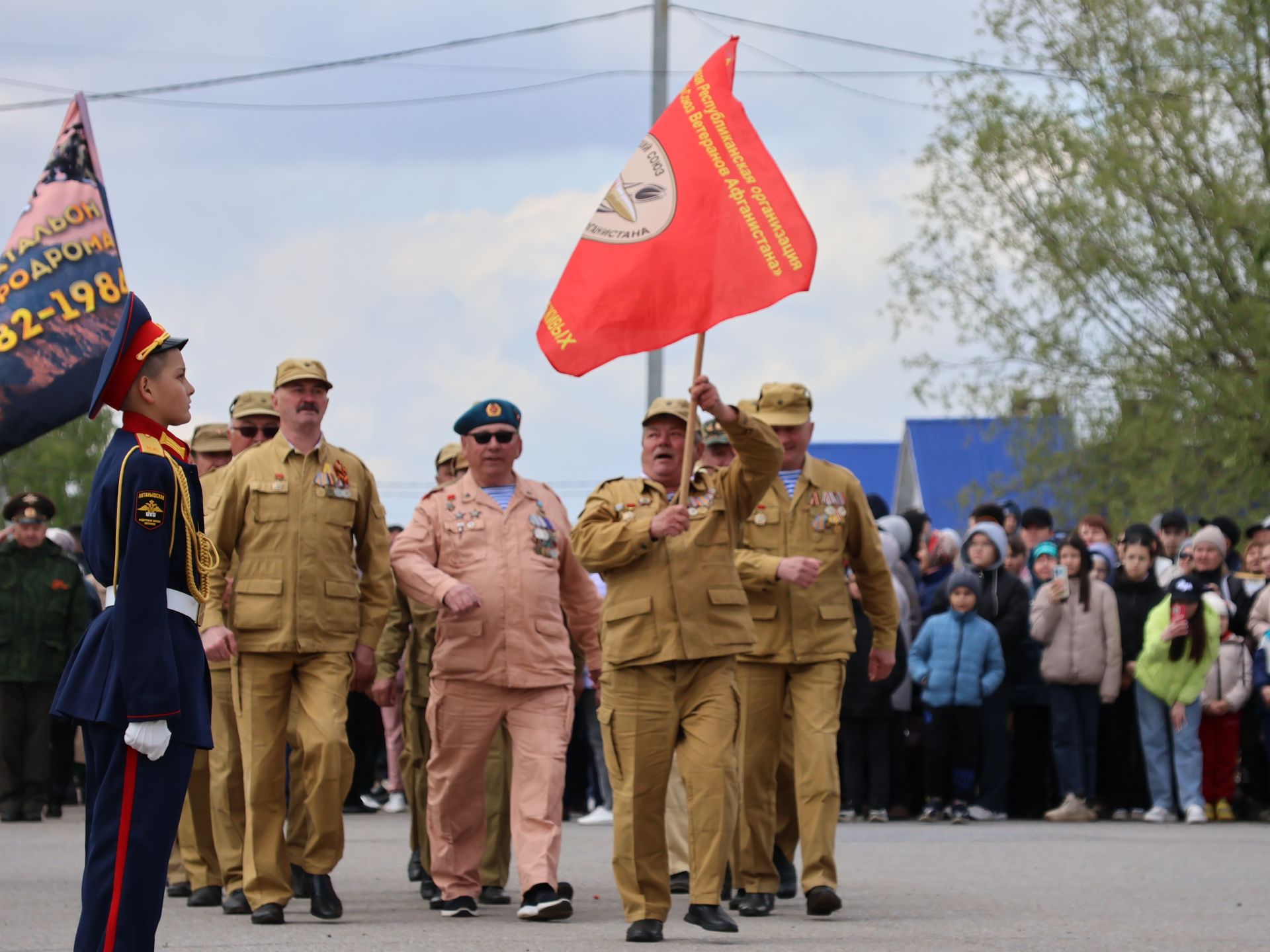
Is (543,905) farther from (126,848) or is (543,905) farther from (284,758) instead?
(126,848)

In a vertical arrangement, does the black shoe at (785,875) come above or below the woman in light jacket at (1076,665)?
below

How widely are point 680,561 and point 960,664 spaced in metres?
6.82

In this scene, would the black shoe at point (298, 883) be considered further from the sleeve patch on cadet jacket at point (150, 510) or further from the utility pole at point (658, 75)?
the utility pole at point (658, 75)

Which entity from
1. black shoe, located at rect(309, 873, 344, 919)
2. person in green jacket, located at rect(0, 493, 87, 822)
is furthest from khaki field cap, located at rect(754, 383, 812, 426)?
person in green jacket, located at rect(0, 493, 87, 822)

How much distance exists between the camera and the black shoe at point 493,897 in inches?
405

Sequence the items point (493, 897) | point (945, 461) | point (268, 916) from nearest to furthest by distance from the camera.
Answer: point (268, 916) < point (493, 897) < point (945, 461)

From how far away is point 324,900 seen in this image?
370 inches

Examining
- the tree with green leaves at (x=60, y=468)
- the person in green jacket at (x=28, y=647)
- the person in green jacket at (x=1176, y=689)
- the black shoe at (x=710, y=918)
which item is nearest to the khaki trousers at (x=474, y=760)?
the black shoe at (x=710, y=918)

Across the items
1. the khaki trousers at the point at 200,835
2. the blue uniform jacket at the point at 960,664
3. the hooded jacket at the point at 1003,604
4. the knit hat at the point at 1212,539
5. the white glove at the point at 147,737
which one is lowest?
the khaki trousers at the point at 200,835

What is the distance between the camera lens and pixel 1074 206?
94.6ft

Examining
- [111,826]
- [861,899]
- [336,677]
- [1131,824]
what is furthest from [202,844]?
[1131,824]

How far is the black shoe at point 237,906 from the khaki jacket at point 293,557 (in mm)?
1158

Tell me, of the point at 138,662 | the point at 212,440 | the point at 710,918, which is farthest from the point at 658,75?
the point at 138,662

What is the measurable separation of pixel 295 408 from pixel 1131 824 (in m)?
7.93
